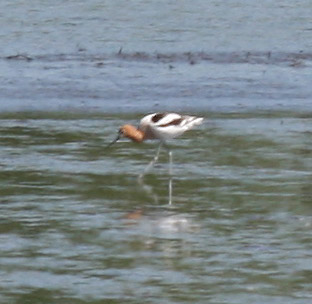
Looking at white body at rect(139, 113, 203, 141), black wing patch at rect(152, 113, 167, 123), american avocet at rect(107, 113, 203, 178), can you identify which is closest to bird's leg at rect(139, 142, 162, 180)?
american avocet at rect(107, 113, 203, 178)

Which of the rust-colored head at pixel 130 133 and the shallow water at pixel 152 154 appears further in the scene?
the rust-colored head at pixel 130 133

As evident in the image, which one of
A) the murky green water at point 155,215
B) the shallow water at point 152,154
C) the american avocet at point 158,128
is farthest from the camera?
the american avocet at point 158,128

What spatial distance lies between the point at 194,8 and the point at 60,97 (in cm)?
714

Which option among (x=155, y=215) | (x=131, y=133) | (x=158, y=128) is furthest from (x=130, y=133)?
(x=155, y=215)

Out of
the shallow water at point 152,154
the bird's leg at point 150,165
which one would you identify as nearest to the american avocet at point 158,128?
the bird's leg at point 150,165

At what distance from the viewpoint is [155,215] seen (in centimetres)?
1050

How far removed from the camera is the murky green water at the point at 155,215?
8398mm

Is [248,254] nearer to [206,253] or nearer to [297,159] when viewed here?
[206,253]

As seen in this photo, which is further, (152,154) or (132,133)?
(152,154)

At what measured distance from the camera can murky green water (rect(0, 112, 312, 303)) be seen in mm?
8398

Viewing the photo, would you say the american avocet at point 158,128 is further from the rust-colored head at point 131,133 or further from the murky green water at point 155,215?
the murky green water at point 155,215

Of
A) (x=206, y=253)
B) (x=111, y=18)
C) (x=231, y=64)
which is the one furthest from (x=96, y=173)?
(x=111, y=18)

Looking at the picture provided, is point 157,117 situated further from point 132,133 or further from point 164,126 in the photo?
point 132,133

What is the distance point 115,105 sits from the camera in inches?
646
